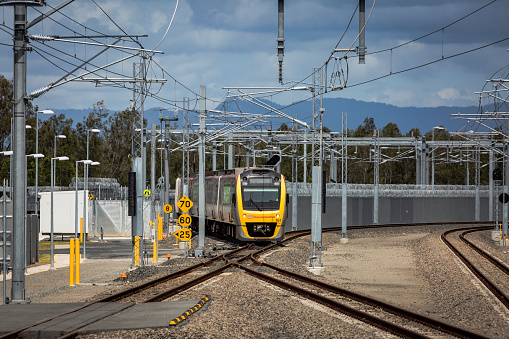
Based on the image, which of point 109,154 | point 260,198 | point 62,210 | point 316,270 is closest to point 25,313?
point 316,270

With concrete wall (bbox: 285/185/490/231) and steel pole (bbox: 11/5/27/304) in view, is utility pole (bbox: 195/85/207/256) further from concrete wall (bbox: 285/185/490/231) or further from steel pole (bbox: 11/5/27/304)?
concrete wall (bbox: 285/185/490/231)

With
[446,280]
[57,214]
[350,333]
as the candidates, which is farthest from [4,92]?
[350,333]

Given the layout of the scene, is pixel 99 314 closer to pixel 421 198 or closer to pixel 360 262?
pixel 360 262

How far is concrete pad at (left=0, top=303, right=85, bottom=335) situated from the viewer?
41.8ft

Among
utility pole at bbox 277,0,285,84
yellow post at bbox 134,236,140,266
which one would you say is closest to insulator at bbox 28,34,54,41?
utility pole at bbox 277,0,285,84

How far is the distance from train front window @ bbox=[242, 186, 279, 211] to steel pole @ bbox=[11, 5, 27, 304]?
18.4m

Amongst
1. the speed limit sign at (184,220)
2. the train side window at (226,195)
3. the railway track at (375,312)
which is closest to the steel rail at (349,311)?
the railway track at (375,312)

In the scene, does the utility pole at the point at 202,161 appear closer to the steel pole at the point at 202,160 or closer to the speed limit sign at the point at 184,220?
the steel pole at the point at 202,160

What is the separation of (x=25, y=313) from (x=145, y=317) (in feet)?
8.70

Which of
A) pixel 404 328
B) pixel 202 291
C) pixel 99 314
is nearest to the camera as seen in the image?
pixel 404 328

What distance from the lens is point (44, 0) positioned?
16.8 m

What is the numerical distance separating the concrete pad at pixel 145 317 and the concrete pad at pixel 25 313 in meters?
1.28

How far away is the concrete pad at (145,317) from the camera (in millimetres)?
12367

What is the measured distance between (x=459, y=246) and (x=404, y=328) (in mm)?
25461
